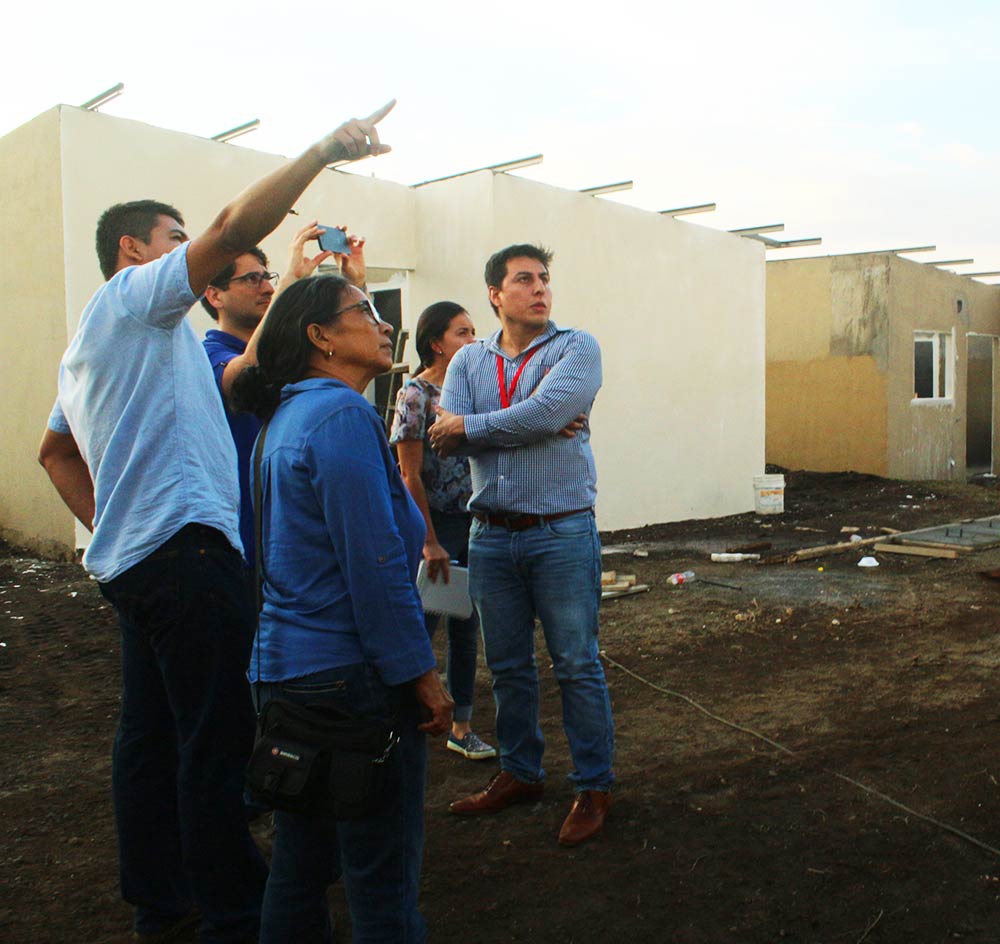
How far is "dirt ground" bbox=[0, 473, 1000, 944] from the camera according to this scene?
2.73 metres

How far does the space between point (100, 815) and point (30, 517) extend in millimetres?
6387

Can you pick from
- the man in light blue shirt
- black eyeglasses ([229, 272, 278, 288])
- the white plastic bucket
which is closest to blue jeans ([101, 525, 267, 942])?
the man in light blue shirt

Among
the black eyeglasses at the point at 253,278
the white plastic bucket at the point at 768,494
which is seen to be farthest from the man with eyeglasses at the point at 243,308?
the white plastic bucket at the point at 768,494

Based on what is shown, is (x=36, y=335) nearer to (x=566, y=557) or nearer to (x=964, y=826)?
(x=566, y=557)

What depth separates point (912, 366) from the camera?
58.5 ft

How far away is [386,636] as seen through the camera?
75.5 inches

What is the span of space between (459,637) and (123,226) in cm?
208

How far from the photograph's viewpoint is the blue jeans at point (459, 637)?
3.94m

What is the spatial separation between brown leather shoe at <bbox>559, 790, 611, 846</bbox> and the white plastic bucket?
10189 mm

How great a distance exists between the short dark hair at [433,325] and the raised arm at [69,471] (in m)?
1.66

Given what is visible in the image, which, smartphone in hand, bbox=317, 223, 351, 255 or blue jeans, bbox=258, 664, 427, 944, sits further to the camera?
smartphone in hand, bbox=317, 223, 351, 255

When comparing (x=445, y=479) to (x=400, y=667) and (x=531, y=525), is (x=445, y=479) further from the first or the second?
(x=400, y=667)

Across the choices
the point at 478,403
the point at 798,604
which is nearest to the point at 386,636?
the point at 478,403

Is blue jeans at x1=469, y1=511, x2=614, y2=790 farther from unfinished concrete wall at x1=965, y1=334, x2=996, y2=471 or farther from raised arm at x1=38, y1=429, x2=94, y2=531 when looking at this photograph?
unfinished concrete wall at x1=965, y1=334, x2=996, y2=471
